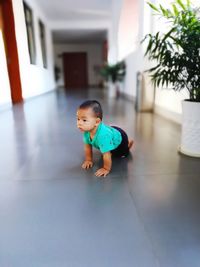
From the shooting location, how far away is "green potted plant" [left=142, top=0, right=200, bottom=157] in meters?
1.25

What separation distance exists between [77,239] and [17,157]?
0.94 metres

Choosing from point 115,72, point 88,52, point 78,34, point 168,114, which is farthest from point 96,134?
point 88,52

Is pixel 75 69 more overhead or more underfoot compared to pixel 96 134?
more overhead

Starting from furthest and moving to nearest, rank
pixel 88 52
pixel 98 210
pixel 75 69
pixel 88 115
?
pixel 75 69 < pixel 88 52 < pixel 88 115 < pixel 98 210

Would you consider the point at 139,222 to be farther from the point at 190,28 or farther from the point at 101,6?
the point at 101,6

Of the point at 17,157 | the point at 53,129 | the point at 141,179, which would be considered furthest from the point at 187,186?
the point at 53,129

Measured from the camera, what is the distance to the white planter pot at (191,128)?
137cm

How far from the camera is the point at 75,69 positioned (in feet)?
47.6

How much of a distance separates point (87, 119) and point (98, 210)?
1.55 ft

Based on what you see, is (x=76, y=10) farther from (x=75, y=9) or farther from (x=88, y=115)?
(x=88, y=115)

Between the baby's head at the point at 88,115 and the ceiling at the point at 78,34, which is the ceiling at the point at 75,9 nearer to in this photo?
the ceiling at the point at 78,34

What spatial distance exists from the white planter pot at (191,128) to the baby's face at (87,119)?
2.23ft

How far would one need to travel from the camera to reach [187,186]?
1.04 meters

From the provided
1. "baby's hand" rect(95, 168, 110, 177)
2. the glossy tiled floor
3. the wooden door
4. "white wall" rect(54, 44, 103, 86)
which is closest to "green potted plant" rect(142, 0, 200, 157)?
the glossy tiled floor
